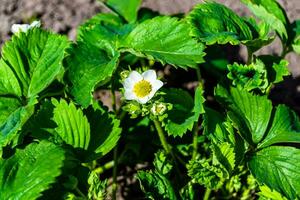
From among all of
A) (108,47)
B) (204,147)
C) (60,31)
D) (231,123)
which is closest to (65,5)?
(60,31)

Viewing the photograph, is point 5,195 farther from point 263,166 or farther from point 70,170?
point 263,166

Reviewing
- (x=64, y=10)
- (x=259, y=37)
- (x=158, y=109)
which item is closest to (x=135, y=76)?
(x=158, y=109)

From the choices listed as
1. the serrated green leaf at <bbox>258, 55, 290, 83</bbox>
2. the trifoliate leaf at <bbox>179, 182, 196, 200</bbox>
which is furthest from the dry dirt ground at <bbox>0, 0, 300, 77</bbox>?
the trifoliate leaf at <bbox>179, 182, 196, 200</bbox>

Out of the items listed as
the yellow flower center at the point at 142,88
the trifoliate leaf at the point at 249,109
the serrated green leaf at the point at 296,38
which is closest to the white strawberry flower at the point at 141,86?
the yellow flower center at the point at 142,88

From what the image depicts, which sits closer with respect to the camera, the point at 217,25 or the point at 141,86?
the point at 141,86

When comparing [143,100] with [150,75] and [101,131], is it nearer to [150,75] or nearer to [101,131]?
[150,75]

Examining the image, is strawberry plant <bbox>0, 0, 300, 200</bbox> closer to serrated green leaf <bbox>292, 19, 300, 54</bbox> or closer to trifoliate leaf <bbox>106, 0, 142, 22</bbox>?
serrated green leaf <bbox>292, 19, 300, 54</bbox>

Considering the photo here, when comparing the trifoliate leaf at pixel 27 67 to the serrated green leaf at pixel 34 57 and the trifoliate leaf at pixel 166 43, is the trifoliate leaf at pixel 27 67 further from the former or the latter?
the trifoliate leaf at pixel 166 43
